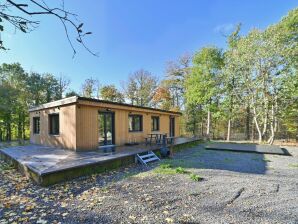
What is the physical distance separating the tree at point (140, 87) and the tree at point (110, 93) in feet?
3.51

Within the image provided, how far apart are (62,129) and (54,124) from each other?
1449 millimetres

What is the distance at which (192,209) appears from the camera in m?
3.32

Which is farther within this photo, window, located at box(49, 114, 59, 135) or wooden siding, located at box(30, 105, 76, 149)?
window, located at box(49, 114, 59, 135)

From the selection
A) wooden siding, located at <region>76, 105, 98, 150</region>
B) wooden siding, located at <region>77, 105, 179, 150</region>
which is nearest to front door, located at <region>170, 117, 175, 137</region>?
wooden siding, located at <region>77, 105, 179, 150</region>

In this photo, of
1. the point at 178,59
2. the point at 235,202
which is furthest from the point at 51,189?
the point at 178,59

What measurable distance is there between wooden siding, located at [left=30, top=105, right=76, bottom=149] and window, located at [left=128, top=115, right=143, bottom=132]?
12.0 ft

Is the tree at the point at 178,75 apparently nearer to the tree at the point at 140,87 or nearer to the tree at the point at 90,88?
the tree at the point at 140,87

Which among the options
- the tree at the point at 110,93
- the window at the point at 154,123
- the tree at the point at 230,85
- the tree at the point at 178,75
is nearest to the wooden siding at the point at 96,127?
the window at the point at 154,123

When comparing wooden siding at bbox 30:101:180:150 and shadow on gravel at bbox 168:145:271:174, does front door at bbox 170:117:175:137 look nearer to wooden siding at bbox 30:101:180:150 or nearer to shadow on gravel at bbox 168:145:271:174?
wooden siding at bbox 30:101:180:150

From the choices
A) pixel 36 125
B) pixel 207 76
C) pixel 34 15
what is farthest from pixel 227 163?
pixel 207 76

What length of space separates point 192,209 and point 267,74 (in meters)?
13.6

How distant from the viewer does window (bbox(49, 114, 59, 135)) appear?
33.5 feet

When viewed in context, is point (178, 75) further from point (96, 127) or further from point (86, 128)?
point (86, 128)

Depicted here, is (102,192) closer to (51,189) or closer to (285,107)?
(51,189)
